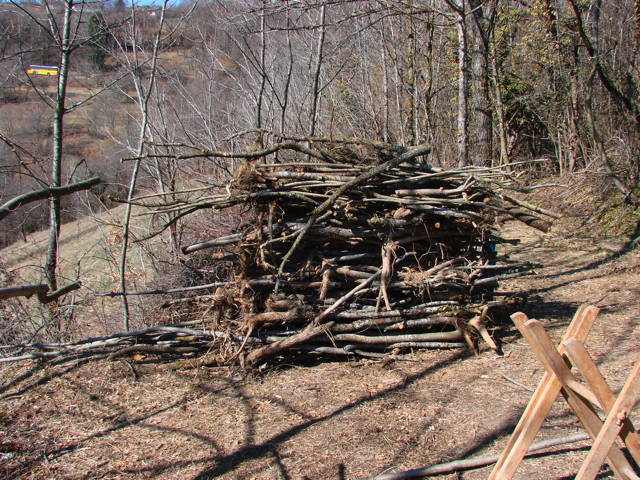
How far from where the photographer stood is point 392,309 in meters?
5.77

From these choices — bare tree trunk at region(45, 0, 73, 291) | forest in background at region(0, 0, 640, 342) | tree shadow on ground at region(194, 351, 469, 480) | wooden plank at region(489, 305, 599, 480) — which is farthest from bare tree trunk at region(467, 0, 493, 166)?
wooden plank at region(489, 305, 599, 480)

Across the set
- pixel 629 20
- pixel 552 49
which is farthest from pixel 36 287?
pixel 552 49

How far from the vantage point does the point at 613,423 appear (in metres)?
2.97

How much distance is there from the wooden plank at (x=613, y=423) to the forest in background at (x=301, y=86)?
4.01 m

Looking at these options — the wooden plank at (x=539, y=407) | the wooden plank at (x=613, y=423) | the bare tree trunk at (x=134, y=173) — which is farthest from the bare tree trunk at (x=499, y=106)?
the wooden plank at (x=613, y=423)

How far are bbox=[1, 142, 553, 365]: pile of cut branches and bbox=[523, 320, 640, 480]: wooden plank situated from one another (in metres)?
2.41

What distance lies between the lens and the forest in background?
26.2 ft

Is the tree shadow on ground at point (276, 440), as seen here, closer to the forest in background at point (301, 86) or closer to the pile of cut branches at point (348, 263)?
the pile of cut branches at point (348, 263)

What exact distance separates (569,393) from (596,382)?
18 cm

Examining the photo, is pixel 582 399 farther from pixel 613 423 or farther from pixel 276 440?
pixel 276 440

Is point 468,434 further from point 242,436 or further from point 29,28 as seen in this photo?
point 29,28

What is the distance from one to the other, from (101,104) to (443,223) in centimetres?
910

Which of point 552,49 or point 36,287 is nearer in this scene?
point 36,287

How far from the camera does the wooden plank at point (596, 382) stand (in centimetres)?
296
